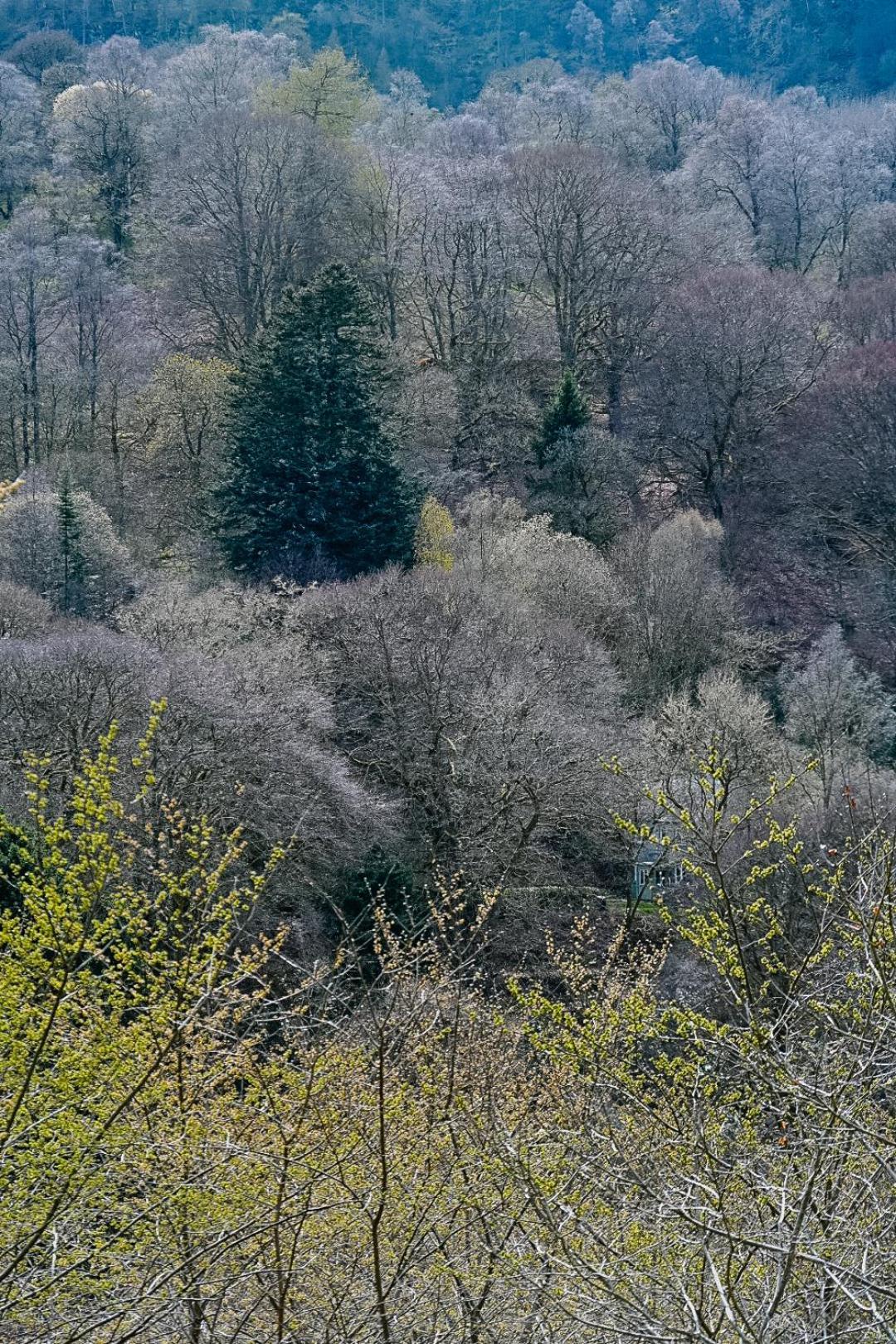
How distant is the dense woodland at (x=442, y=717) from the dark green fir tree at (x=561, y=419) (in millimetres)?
131

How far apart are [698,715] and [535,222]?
24098 millimetres

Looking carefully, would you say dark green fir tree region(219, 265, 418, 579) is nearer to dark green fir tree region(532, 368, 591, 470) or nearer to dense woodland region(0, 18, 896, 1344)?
dense woodland region(0, 18, 896, 1344)

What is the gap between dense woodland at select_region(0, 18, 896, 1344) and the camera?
5.62 metres

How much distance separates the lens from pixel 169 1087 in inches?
268

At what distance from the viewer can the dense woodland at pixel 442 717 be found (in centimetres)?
562

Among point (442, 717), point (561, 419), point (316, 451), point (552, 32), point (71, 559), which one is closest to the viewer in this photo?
point (442, 717)

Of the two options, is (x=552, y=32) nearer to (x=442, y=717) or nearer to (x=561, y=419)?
(x=561, y=419)

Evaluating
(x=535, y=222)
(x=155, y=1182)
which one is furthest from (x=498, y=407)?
(x=155, y=1182)

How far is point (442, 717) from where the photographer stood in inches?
914

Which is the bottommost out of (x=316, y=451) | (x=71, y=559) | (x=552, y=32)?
(x=71, y=559)

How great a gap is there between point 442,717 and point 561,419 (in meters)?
15.7

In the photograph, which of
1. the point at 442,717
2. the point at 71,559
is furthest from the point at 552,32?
the point at 442,717

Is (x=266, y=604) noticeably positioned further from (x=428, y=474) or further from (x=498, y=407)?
(x=498, y=407)

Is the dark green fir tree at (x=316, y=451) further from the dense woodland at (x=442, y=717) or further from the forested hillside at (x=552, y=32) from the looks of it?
the forested hillside at (x=552, y=32)
